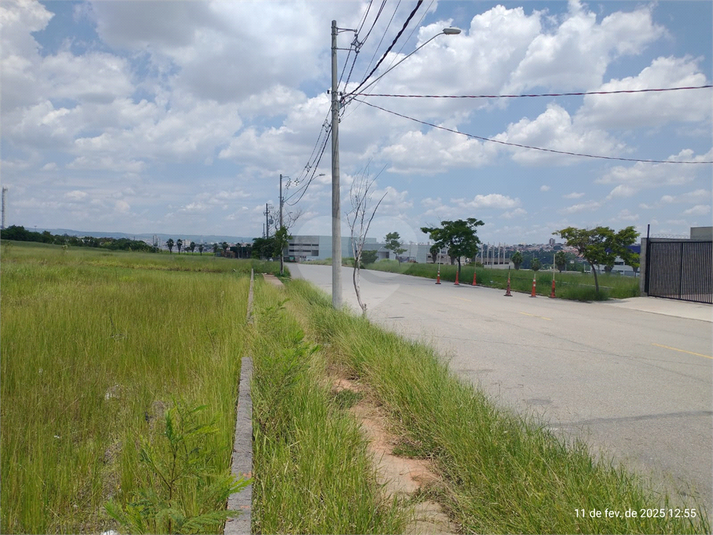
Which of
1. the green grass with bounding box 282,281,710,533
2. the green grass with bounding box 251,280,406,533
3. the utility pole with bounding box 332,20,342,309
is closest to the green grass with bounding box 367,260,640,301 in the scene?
the utility pole with bounding box 332,20,342,309

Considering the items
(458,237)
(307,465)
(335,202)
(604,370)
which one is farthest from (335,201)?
(458,237)

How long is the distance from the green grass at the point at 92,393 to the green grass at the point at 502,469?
167 centimetres

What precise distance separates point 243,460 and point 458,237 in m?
33.2

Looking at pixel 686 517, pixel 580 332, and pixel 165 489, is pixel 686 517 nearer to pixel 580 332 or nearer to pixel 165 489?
pixel 165 489

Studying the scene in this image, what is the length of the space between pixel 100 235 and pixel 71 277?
51200 millimetres

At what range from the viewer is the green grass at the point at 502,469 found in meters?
3.22

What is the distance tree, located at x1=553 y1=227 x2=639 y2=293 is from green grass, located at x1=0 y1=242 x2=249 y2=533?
1609 cm

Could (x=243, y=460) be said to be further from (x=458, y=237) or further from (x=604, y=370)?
(x=458, y=237)

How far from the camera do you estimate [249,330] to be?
349 inches

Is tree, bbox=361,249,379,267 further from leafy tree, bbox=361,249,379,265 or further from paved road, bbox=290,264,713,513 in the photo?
paved road, bbox=290,264,713,513

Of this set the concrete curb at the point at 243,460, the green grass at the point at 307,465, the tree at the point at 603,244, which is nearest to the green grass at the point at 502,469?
the green grass at the point at 307,465

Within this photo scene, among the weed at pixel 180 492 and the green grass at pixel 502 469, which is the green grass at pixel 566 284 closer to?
the green grass at pixel 502 469

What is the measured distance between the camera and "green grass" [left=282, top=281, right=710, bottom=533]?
3217mm

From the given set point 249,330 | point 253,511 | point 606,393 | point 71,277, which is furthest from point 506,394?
point 71,277
